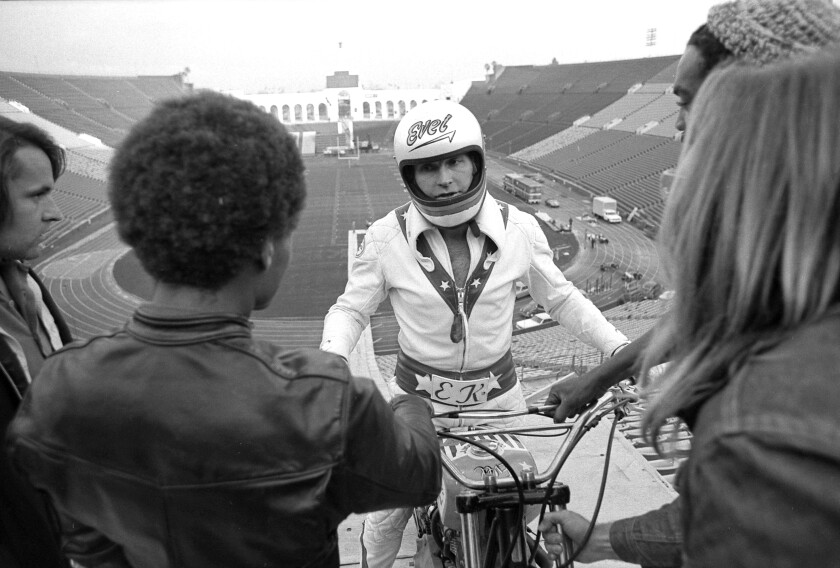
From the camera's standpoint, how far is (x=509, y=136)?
65188 millimetres

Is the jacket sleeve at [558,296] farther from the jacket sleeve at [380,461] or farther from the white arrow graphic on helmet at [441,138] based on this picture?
the jacket sleeve at [380,461]

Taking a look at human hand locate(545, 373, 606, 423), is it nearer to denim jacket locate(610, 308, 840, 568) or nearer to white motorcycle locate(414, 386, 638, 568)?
white motorcycle locate(414, 386, 638, 568)

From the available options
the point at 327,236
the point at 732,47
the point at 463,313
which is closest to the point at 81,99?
the point at 327,236

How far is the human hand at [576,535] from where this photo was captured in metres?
1.68

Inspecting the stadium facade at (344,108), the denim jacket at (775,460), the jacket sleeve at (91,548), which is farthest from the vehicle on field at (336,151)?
the denim jacket at (775,460)

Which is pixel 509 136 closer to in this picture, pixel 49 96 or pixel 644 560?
pixel 49 96

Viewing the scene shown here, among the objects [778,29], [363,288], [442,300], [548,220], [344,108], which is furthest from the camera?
[344,108]

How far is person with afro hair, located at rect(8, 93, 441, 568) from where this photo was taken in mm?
1240

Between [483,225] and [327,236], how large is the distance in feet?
104

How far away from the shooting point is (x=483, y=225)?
2.86 metres

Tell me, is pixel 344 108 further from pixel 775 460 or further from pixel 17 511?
pixel 775 460

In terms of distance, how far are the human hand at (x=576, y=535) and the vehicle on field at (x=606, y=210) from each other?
33327mm

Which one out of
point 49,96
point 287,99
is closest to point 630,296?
point 49,96

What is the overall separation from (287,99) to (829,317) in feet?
292
